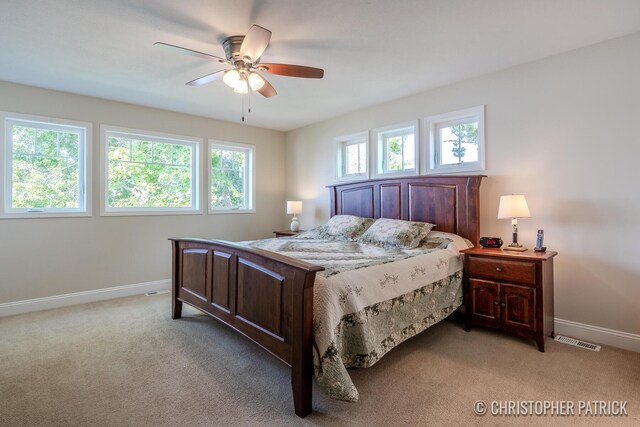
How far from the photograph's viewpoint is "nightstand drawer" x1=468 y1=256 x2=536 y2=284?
8.61 ft

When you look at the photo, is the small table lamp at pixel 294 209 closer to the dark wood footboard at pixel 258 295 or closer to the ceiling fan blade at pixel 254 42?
the dark wood footboard at pixel 258 295

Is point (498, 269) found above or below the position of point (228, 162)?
below

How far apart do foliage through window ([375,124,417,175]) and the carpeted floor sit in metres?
2.00

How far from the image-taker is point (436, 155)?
12.4 feet

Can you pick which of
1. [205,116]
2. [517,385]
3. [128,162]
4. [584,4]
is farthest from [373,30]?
[128,162]

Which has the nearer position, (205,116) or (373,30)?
(373,30)

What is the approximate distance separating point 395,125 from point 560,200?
1.97 m

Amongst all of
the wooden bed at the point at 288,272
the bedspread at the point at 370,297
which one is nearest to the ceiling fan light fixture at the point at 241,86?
the wooden bed at the point at 288,272

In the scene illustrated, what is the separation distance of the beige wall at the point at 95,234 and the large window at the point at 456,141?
3.04 m

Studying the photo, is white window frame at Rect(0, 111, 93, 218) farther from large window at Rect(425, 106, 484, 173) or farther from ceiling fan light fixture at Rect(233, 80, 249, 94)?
large window at Rect(425, 106, 484, 173)

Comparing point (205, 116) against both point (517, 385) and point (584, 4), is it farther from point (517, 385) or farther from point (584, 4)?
point (517, 385)

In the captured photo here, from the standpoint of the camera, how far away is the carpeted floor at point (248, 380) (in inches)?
70.5

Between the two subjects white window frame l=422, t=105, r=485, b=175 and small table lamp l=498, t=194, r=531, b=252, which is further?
white window frame l=422, t=105, r=485, b=175

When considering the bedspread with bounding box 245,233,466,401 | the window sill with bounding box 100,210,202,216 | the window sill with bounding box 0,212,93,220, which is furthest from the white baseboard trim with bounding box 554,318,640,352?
the window sill with bounding box 0,212,93,220
